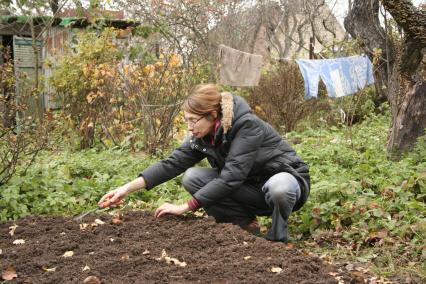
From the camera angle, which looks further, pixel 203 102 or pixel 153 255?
A: pixel 203 102

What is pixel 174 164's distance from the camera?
4.07 meters

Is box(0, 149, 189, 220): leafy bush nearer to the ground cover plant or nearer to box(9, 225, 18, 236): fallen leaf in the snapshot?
the ground cover plant

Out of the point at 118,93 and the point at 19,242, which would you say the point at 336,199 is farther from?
the point at 118,93

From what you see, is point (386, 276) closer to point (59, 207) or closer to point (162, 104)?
point (59, 207)

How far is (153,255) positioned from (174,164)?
101cm

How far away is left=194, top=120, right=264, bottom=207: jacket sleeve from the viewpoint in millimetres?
3680

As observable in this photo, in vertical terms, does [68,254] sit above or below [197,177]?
below

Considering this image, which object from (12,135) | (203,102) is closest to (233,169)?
(203,102)

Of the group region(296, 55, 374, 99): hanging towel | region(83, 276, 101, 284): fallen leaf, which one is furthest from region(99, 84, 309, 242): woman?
region(296, 55, 374, 99): hanging towel

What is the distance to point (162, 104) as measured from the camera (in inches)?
296

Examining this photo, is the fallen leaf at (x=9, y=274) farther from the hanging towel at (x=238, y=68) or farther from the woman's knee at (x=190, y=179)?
the hanging towel at (x=238, y=68)

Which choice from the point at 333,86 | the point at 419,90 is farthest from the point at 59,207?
the point at 333,86

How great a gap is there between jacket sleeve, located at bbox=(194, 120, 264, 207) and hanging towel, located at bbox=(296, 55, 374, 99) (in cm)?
630

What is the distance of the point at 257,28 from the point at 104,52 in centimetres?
1795
